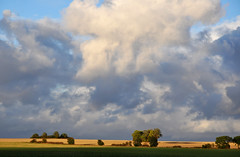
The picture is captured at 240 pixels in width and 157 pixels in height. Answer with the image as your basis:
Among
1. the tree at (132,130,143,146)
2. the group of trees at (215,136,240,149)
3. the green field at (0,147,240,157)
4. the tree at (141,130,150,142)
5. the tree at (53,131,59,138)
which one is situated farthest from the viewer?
the tree at (53,131,59,138)

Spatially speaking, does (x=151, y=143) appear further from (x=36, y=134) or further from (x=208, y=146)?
(x=36, y=134)

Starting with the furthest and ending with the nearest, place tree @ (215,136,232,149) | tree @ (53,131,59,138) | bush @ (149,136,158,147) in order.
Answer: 1. tree @ (53,131,59,138)
2. bush @ (149,136,158,147)
3. tree @ (215,136,232,149)

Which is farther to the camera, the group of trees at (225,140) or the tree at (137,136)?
the tree at (137,136)

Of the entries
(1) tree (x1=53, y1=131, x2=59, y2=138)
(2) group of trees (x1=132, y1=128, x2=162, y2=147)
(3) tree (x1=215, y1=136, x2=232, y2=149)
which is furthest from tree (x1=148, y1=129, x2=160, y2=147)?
(1) tree (x1=53, y1=131, x2=59, y2=138)

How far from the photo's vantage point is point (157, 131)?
177250 mm

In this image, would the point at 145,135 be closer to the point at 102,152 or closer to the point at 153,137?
the point at 153,137

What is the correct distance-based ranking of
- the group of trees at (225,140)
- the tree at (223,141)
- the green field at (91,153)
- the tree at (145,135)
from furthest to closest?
the tree at (145,135)
the group of trees at (225,140)
the tree at (223,141)
the green field at (91,153)

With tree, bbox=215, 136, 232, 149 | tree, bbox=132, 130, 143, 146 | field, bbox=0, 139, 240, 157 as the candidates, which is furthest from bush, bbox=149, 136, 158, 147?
field, bbox=0, 139, 240, 157

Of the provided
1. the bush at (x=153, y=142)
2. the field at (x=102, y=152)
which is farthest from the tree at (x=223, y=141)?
the field at (x=102, y=152)

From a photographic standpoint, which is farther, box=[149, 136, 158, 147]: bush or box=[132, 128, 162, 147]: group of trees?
box=[132, 128, 162, 147]: group of trees

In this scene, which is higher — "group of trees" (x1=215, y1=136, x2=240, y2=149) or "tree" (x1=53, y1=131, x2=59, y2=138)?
"tree" (x1=53, y1=131, x2=59, y2=138)

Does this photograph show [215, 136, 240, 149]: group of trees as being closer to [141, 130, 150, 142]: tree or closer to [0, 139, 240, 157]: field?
[0, 139, 240, 157]: field

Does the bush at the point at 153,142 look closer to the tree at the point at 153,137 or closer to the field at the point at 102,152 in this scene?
Result: the tree at the point at 153,137

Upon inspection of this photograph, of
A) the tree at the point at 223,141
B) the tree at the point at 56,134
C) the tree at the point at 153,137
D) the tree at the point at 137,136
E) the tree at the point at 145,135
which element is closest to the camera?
the tree at the point at 223,141
